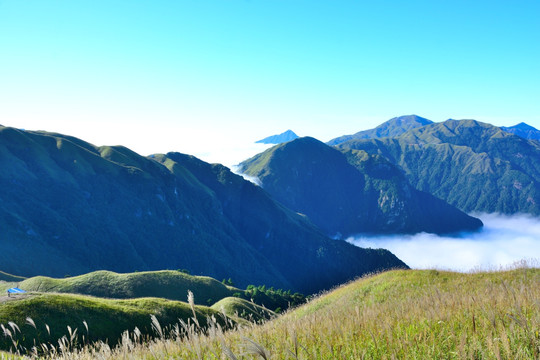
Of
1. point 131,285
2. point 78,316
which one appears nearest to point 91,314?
point 78,316

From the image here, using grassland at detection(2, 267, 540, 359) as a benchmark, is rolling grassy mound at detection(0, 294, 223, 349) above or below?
below

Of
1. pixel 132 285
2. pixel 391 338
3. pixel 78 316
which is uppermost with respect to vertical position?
pixel 391 338

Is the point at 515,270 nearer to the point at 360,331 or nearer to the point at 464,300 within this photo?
the point at 464,300

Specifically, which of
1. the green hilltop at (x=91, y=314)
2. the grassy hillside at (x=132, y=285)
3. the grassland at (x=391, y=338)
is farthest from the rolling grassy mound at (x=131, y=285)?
the grassland at (x=391, y=338)

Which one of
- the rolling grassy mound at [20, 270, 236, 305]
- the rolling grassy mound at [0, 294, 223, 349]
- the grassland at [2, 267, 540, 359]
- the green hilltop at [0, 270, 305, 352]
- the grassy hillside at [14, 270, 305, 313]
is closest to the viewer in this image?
the grassland at [2, 267, 540, 359]

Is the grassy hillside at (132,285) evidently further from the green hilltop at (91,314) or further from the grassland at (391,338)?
the grassland at (391,338)

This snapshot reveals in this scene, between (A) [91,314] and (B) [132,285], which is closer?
(A) [91,314]

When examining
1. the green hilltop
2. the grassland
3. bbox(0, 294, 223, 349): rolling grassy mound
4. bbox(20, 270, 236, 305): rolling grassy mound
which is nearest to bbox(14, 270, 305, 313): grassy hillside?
bbox(20, 270, 236, 305): rolling grassy mound

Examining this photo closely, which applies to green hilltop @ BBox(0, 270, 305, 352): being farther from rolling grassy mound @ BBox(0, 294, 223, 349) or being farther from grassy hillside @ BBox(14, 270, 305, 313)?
grassy hillside @ BBox(14, 270, 305, 313)

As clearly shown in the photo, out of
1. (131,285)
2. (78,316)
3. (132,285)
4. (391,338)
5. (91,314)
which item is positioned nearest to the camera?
(391,338)

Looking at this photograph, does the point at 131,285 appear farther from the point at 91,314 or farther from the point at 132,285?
the point at 91,314

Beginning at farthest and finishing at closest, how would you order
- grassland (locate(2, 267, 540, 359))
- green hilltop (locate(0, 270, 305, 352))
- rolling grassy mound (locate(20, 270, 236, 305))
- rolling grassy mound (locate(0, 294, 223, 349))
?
rolling grassy mound (locate(20, 270, 236, 305)) < rolling grassy mound (locate(0, 294, 223, 349)) < green hilltop (locate(0, 270, 305, 352)) < grassland (locate(2, 267, 540, 359))

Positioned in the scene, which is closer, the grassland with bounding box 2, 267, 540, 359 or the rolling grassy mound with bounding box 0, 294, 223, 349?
the grassland with bounding box 2, 267, 540, 359

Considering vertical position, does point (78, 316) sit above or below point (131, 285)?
above
